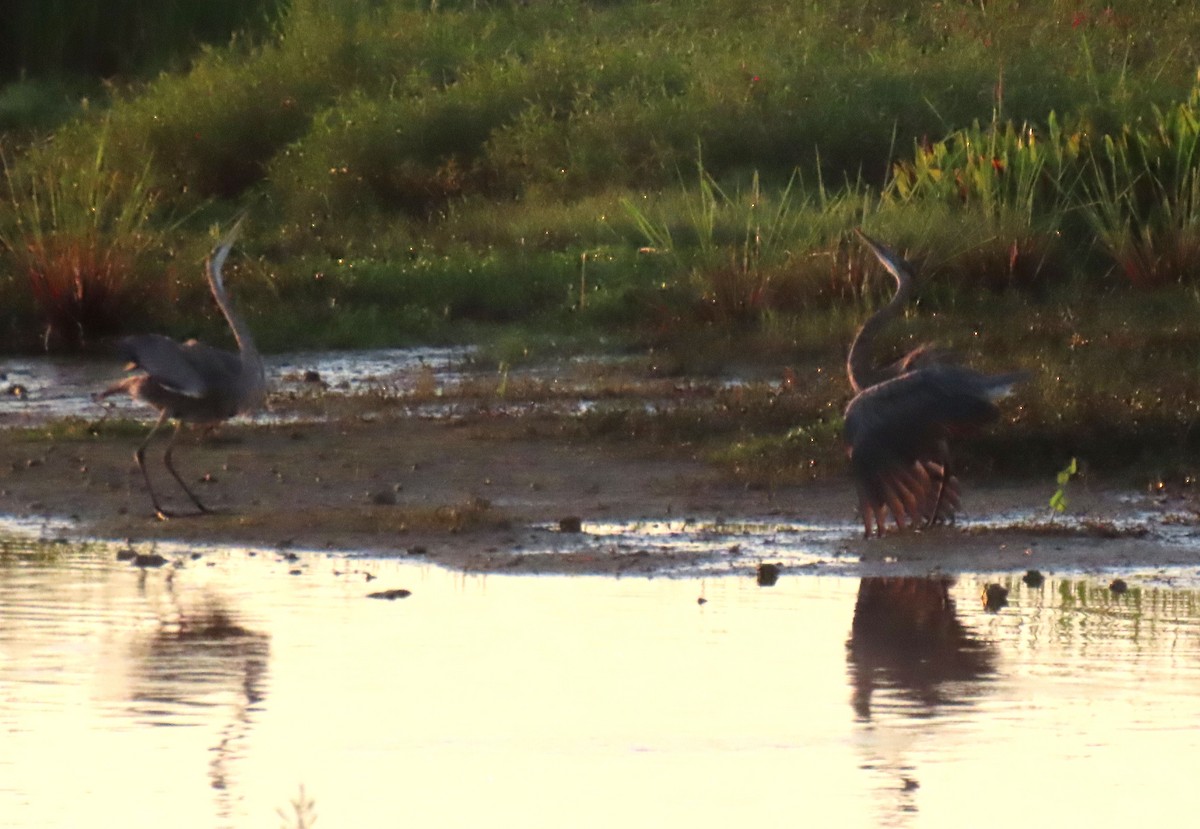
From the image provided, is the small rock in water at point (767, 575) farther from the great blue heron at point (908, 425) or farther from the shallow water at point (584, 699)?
the great blue heron at point (908, 425)

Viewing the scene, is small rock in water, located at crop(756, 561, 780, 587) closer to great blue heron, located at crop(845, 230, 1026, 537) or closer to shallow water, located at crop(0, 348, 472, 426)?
great blue heron, located at crop(845, 230, 1026, 537)

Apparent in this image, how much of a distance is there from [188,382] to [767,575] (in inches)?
122

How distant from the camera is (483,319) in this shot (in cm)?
1711

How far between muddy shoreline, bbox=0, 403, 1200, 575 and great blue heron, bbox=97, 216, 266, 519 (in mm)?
385

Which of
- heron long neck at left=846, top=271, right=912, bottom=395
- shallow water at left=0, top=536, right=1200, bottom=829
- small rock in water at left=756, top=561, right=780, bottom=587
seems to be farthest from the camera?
heron long neck at left=846, top=271, right=912, bottom=395

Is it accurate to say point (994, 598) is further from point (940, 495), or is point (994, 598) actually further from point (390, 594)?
point (390, 594)

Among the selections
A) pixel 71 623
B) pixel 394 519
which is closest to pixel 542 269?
pixel 394 519

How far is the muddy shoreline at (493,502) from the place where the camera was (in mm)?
9234

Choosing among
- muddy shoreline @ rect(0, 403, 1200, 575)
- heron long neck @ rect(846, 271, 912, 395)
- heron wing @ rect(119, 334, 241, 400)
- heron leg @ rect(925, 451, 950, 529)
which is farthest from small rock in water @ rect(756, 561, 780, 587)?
heron wing @ rect(119, 334, 241, 400)

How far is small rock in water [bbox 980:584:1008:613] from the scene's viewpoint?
8.10 metres

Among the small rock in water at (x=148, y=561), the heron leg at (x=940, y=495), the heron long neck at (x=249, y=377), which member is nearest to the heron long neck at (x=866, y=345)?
the heron leg at (x=940, y=495)

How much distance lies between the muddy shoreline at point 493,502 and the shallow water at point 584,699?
505mm

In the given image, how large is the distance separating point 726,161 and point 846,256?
559 centimetres

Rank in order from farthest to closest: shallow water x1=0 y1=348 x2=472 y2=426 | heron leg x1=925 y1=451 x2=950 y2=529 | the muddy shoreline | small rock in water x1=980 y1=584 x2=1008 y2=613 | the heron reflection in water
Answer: shallow water x1=0 y1=348 x2=472 y2=426, heron leg x1=925 y1=451 x2=950 y2=529, the muddy shoreline, small rock in water x1=980 y1=584 x2=1008 y2=613, the heron reflection in water
